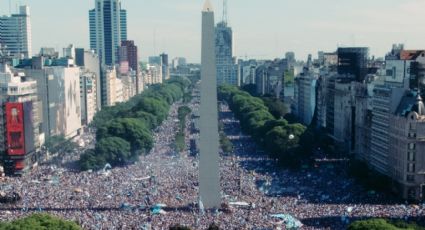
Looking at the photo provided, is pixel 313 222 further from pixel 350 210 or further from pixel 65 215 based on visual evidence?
pixel 65 215

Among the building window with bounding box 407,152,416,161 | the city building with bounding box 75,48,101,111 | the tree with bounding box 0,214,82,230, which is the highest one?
the city building with bounding box 75,48,101,111

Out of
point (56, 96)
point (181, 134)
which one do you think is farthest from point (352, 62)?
point (56, 96)

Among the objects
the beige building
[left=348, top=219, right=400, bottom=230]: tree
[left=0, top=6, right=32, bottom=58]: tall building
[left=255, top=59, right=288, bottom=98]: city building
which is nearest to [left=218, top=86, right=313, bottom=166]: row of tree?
the beige building

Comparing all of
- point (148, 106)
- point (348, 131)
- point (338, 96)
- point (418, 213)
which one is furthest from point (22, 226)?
point (148, 106)

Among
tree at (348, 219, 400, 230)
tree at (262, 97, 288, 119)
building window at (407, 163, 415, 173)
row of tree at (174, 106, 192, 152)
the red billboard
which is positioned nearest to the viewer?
tree at (348, 219, 400, 230)

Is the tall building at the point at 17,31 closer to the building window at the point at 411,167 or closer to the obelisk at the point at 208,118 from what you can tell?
the building window at the point at 411,167

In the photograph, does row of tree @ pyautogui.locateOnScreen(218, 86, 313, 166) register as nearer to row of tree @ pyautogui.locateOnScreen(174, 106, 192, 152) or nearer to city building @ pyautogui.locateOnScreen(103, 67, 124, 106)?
row of tree @ pyautogui.locateOnScreen(174, 106, 192, 152)

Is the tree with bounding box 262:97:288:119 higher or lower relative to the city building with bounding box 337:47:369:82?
lower

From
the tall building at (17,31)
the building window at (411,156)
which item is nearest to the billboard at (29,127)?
the building window at (411,156)
